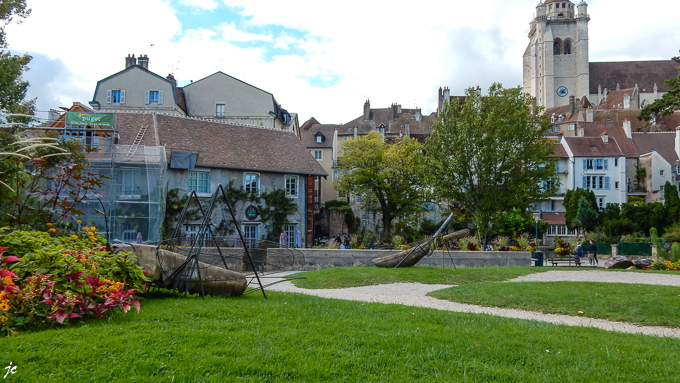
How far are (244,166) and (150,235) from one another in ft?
24.8

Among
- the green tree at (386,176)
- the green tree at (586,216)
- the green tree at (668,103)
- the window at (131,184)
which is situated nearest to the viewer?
the window at (131,184)

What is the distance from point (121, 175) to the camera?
2466cm

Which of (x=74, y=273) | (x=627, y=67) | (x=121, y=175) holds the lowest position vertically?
(x=74, y=273)

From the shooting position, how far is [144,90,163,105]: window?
3962 centimetres

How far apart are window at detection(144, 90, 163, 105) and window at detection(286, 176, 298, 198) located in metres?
15.5

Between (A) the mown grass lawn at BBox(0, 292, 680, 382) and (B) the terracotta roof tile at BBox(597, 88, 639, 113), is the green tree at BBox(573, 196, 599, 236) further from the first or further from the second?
(B) the terracotta roof tile at BBox(597, 88, 639, 113)

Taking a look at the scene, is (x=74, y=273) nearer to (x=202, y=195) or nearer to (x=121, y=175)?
(x=121, y=175)

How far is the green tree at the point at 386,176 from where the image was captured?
39219 mm

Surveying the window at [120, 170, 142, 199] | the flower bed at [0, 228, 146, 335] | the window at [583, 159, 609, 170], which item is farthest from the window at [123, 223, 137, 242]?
the window at [583, 159, 609, 170]

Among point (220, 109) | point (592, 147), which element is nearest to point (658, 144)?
point (592, 147)

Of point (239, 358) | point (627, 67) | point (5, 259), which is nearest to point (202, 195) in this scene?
point (5, 259)

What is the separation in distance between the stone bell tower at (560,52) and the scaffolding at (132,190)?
96.5 meters

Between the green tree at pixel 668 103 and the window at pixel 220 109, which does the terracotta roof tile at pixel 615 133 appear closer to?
the green tree at pixel 668 103
